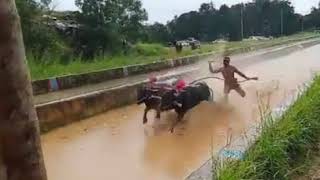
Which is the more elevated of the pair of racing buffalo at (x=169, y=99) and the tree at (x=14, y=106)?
the tree at (x=14, y=106)

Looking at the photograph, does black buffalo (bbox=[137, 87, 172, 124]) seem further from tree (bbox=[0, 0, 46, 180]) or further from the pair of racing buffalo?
tree (bbox=[0, 0, 46, 180])

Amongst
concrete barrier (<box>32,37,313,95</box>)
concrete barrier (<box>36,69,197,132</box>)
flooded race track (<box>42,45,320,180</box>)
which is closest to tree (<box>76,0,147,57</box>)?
concrete barrier (<box>32,37,313,95</box>)

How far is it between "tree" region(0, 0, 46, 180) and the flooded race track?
4337mm

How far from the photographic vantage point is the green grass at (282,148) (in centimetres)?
428

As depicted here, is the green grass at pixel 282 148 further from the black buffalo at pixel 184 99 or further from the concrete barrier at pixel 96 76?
the concrete barrier at pixel 96 76

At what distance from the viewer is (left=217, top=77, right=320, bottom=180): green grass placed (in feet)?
14.0

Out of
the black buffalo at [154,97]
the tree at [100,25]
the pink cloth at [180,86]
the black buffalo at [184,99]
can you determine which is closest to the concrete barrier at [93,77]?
the tree at [100,25]

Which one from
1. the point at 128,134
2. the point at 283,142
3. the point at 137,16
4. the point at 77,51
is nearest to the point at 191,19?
the point at 137,16

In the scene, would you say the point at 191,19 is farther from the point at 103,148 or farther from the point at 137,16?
the point at 103,148

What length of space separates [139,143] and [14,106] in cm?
749

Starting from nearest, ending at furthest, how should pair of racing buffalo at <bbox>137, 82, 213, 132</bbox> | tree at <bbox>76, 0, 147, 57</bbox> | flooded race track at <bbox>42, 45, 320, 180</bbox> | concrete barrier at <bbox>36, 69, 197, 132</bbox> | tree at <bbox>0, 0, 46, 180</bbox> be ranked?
1. tree at <bbox>0, 0, 46, 180</bbox>
2. flooded race track at <bbox>42, 45, 320, 180</bbox>
3. pair of racing buffalo at <bbox>137, 82, 213, 132</bbox>
4. concrete barrier at <bbox>36, 69, 197, 132</bbox>
5. tree at <bbox>76, 0, 147, 57</bbox>

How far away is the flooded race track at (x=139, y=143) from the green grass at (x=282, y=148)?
1.08m

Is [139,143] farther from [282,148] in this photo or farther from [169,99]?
[282,148]

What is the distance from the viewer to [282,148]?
16.3 feet
